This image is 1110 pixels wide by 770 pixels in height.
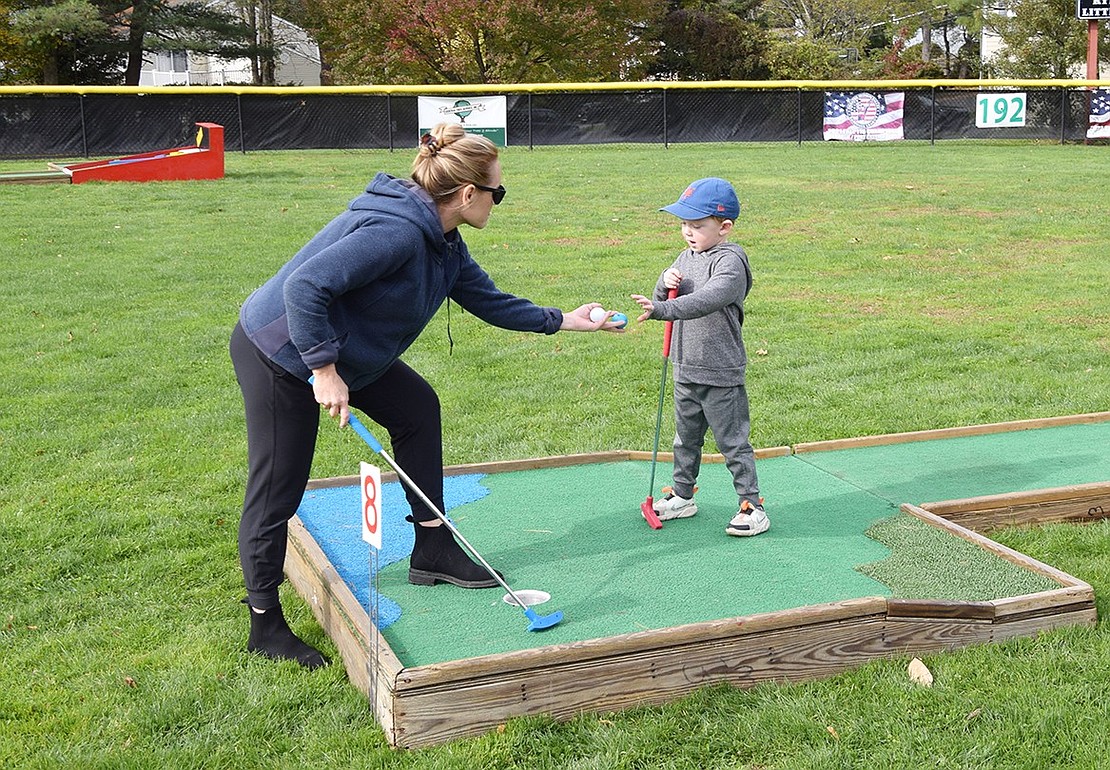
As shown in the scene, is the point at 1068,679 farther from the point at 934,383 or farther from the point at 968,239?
the point at 968,239

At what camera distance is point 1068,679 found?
12.4 ft

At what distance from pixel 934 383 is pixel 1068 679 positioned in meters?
4.12

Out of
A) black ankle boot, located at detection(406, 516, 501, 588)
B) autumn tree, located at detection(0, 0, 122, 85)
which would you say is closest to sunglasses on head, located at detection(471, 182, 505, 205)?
black ankle boot, located at detection(406, 516, 501, 588)

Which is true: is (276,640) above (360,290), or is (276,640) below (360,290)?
below

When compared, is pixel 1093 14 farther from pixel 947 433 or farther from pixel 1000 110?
pixel 947 433

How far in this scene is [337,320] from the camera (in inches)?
144

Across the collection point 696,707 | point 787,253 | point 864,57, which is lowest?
point 696,707

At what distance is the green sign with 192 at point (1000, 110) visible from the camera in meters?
26.0

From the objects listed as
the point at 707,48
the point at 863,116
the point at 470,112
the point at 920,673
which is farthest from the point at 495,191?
the point at 707,48

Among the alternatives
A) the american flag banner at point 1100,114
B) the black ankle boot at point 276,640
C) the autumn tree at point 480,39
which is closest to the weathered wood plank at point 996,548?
the black ankle boot at point 276,640

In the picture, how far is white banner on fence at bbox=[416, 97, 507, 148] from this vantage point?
23953 millimetres

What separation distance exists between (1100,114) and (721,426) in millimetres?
24475

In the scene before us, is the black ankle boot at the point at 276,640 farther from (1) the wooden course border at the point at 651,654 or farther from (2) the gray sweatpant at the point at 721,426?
(2) the gray sweatpant at the point at 721,426

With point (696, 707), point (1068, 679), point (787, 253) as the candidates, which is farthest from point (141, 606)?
point (787, 253)
